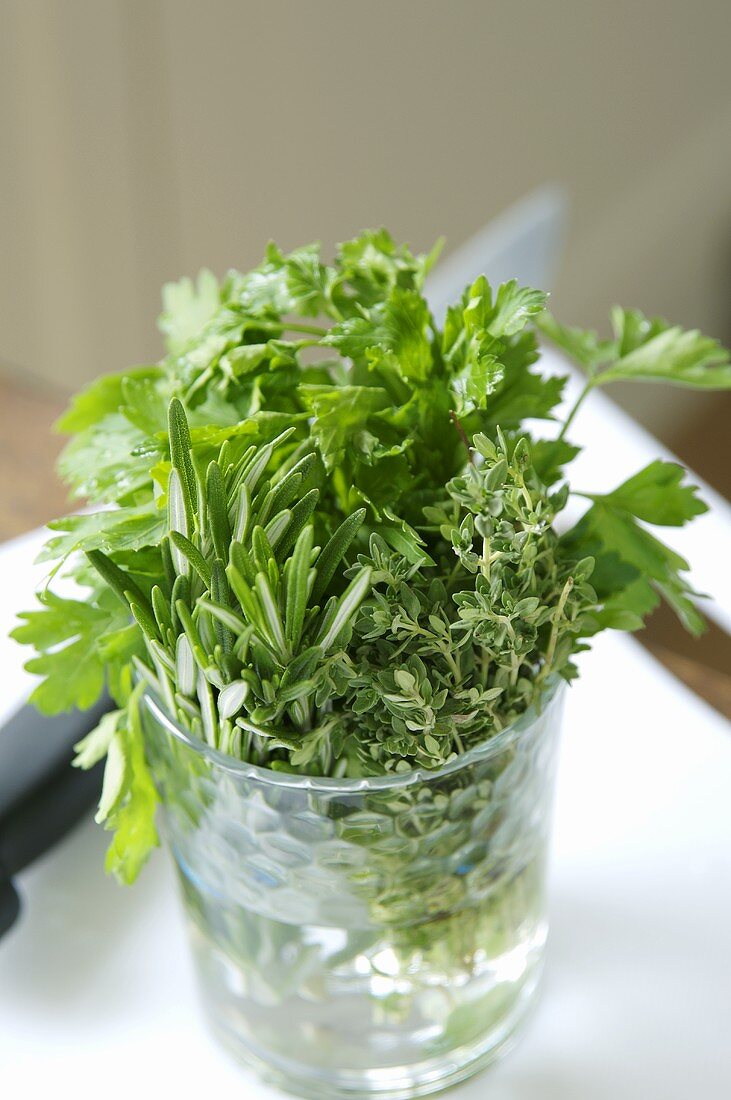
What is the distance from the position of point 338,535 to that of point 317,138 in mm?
1301

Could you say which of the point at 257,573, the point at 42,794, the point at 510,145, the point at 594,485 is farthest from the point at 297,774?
the point at 510,145

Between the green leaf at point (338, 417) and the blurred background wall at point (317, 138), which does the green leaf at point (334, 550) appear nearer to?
the green leaf at point (338, 417)

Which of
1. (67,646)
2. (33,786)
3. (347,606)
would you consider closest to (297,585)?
(347,606)

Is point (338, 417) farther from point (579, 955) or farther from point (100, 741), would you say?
point (579, 955)

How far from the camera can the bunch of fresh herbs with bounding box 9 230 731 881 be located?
0.36 meters

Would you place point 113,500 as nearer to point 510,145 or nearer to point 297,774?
point 297,774

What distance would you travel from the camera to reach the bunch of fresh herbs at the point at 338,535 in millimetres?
363

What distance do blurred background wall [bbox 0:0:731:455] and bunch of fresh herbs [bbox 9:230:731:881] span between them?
0.78 meters

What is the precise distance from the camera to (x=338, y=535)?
365 mm

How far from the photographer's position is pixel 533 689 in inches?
16.3

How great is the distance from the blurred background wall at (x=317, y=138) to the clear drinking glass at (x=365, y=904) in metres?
0.79

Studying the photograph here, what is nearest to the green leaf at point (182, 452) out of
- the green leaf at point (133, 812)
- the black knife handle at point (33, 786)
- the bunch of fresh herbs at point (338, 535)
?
the bunch of fresh herbs at point (338, 535)

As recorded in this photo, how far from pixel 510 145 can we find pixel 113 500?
1535 millimetres

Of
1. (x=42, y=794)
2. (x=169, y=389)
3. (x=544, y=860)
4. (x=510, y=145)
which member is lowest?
(x=544, y=860)
